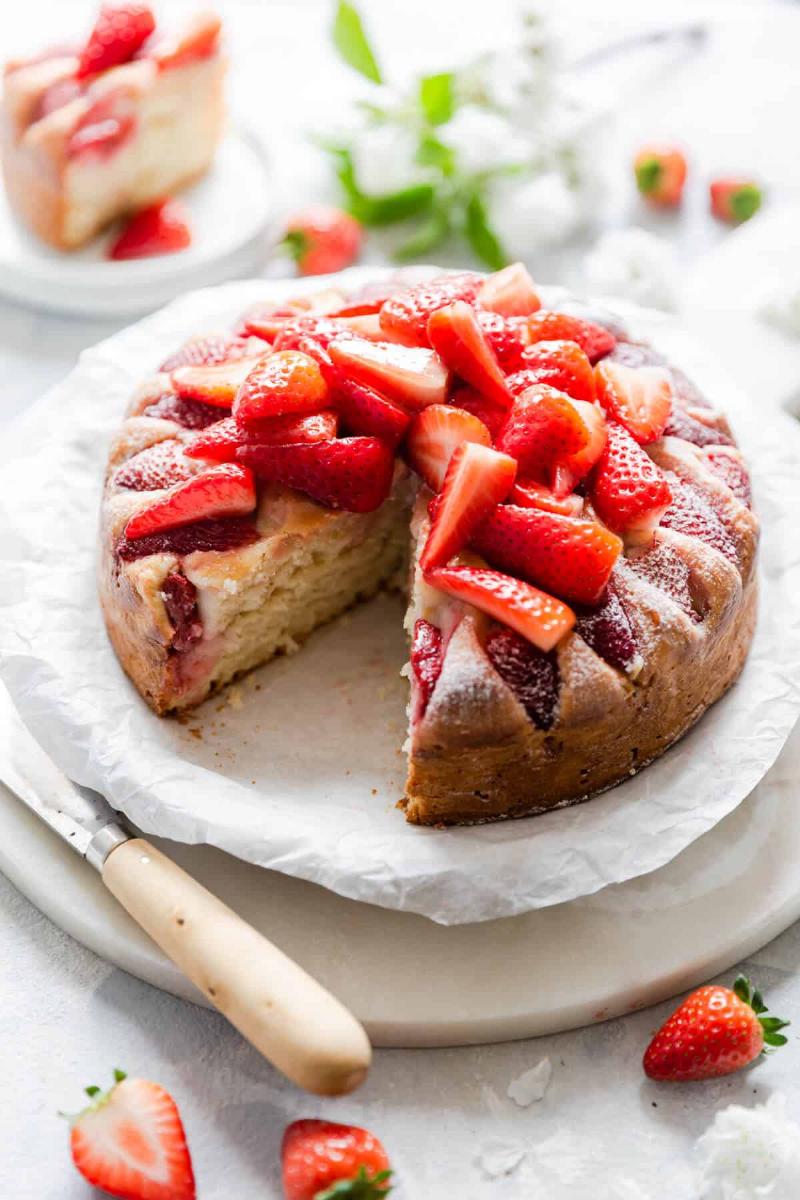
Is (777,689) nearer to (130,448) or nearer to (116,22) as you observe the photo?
(130,448)

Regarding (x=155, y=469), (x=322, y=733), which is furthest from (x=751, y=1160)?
(x=155, y=469)

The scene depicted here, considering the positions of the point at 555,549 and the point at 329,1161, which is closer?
the point at 329,1161

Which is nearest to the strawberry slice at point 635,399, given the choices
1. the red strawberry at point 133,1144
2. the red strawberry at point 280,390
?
the red strawberry at point 280,390

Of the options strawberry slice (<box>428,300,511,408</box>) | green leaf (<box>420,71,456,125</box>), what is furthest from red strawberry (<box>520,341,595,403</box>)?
green leaf (<box>420,71,456,125</box>)

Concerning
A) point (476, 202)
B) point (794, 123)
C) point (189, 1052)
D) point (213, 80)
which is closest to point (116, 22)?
point (213, 80)

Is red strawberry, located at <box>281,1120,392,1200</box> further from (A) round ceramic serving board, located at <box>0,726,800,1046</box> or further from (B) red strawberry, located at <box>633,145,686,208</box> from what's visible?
(B) red strawberry, located at <box>633,145,686,208</box>

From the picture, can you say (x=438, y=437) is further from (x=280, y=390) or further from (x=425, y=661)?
(x=425, y=661)

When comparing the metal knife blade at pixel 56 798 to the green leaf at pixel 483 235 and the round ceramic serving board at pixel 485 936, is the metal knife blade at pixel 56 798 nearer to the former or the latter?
the round ceramic serving board at pixel 485 936
